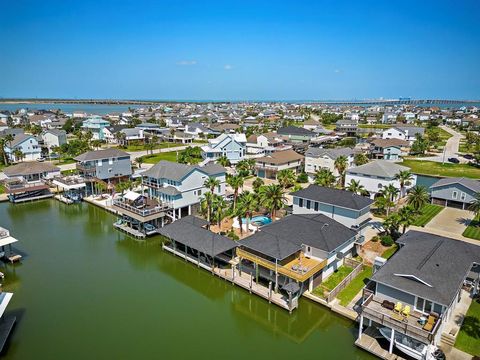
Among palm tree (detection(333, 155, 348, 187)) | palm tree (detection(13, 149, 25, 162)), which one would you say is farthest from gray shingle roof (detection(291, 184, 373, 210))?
palm tree (detection(13, 149, 25, 162))

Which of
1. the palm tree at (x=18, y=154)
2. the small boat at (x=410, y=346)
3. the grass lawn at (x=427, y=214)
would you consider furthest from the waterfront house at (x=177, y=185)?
the palm tree at (x=18, y=154)

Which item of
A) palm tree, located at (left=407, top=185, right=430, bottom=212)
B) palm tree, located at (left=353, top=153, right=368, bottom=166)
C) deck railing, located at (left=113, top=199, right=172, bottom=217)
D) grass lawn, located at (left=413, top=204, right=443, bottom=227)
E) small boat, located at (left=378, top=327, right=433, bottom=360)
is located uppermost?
palm tree, located at (left=407, top=185, right=430, bottom=212)

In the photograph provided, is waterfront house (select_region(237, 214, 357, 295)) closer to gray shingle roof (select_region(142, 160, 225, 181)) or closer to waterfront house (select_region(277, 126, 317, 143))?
gray shingle roof (select_region(142, 160, 225, 181))

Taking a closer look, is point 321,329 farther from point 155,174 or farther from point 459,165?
point 459,165

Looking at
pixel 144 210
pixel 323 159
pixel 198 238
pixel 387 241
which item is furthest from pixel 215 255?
pixel 323 159

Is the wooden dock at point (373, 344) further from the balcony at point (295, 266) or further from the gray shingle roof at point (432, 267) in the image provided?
the balcony at point (295, 266)

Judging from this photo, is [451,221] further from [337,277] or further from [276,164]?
[276,164]

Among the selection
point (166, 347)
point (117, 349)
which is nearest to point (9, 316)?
point (117, 349)
